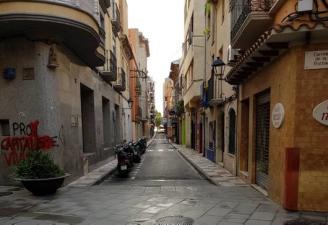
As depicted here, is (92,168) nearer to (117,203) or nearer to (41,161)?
(41,161)

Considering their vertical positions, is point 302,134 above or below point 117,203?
above

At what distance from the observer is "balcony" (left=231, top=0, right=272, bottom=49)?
8.45 meters

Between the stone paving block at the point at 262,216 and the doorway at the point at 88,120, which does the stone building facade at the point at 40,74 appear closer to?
the doorway at the point at 88,120

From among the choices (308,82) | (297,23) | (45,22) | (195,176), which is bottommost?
(195,176)

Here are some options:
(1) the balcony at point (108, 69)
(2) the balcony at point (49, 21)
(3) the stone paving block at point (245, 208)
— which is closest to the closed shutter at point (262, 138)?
(3) the stone paving block at point (245, 208)

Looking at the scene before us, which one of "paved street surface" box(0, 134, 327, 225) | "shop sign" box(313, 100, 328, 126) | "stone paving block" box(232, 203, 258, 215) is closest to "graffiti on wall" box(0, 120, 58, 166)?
"paved street surface" box(0, 134, 327, 225)

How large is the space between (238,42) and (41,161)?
6342 mm

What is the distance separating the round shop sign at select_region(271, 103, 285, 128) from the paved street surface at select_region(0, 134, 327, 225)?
1.75 m

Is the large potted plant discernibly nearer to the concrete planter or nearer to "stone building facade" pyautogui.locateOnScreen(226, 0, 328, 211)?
the concrete planter

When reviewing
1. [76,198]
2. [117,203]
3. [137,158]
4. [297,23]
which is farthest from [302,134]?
[137,158]

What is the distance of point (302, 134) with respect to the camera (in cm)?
689

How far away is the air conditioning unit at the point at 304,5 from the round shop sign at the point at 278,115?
78.9 inches

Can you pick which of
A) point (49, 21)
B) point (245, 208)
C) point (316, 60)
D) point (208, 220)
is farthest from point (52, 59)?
point (316, 60)

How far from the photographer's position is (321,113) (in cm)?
679
